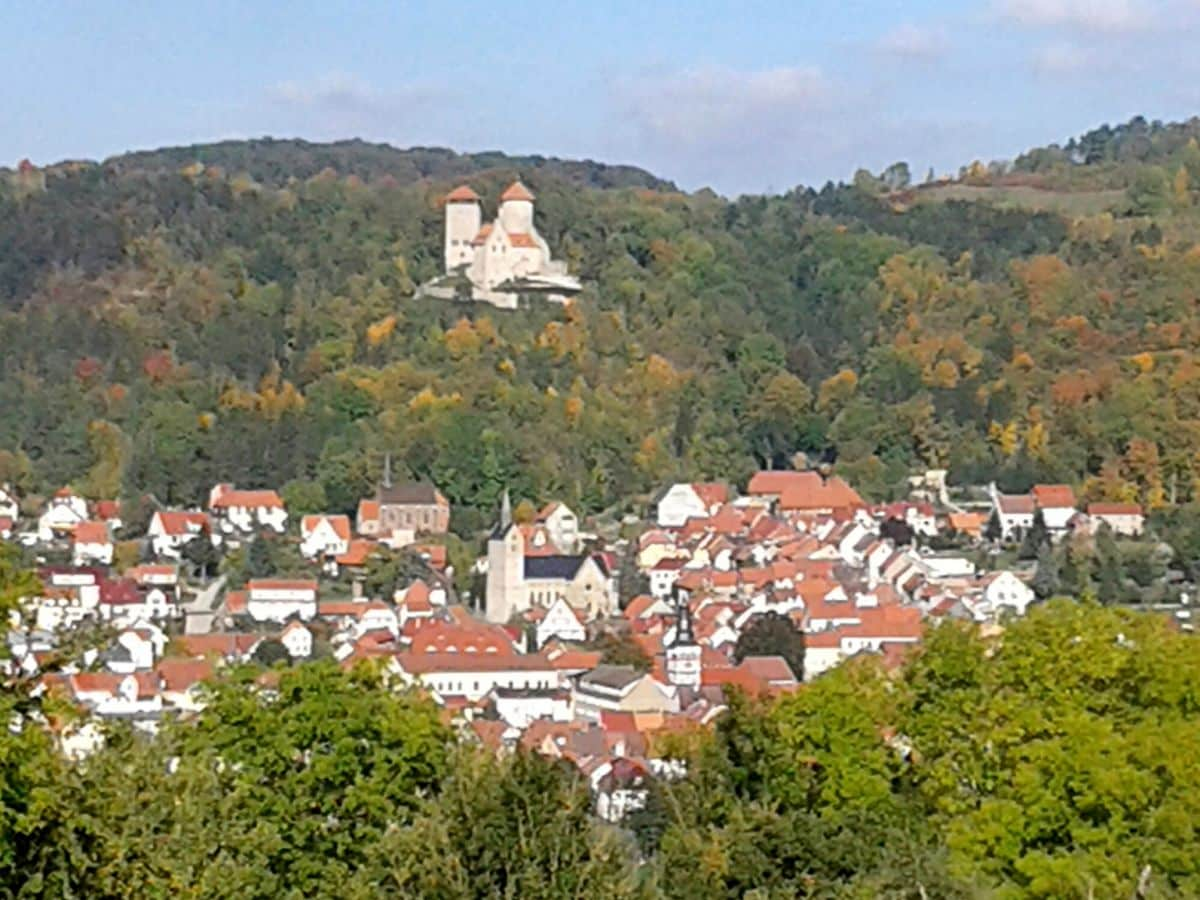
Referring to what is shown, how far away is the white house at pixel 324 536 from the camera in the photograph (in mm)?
41812

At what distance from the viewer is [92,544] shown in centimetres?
4069

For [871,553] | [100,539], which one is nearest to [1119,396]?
[871,553]

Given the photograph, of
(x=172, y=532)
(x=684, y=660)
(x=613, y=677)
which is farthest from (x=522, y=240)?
(x=613, y=677)

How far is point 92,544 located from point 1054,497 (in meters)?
17.3

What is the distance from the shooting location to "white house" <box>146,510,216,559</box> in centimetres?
4131

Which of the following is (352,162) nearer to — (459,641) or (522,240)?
(522,240)

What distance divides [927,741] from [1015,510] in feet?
103

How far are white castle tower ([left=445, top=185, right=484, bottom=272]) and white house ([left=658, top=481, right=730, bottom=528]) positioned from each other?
13198 mm

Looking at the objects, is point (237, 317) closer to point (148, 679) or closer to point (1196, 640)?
point (148, 679)

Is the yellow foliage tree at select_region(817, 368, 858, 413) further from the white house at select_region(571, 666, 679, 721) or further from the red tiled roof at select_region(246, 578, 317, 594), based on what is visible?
the white house at select_region(571, 666, 679, 721)

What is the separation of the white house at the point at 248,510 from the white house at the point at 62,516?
2.42 metres

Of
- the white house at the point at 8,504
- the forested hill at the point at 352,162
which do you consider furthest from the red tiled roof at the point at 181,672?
the forested hill at the point at 352,162

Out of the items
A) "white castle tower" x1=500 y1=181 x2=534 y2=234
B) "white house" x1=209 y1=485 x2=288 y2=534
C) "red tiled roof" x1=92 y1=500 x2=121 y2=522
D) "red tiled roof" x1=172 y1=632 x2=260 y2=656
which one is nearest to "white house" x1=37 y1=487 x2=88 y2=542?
"red tiled roof" x1=92 y1=500 x2=121 y2=522

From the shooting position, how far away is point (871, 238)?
6375 cm
